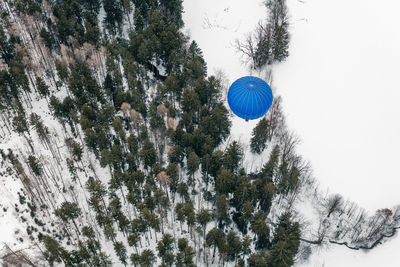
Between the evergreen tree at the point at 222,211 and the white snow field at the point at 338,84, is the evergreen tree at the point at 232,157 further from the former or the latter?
the white snow field at the point at 338,84

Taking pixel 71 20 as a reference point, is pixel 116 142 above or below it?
below

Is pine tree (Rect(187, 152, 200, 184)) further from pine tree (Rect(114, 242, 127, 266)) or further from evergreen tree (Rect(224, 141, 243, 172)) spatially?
pine tree (Rect(114, 242, 127, 266))

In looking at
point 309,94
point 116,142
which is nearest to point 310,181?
point 309,94

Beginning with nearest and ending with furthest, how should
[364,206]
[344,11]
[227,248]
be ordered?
[227,248] < [364,206] < [344,11]

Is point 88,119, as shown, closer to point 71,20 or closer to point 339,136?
point 71,20

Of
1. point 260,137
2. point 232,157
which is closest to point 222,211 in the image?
point 232,157

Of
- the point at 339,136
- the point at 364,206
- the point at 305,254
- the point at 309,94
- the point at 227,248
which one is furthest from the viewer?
the point at 309,94

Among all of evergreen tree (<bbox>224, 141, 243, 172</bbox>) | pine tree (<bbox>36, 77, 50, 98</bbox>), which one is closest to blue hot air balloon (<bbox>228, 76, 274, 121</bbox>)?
evergreen tree (<bbox>224, 141, 243, 172</bbox>)
